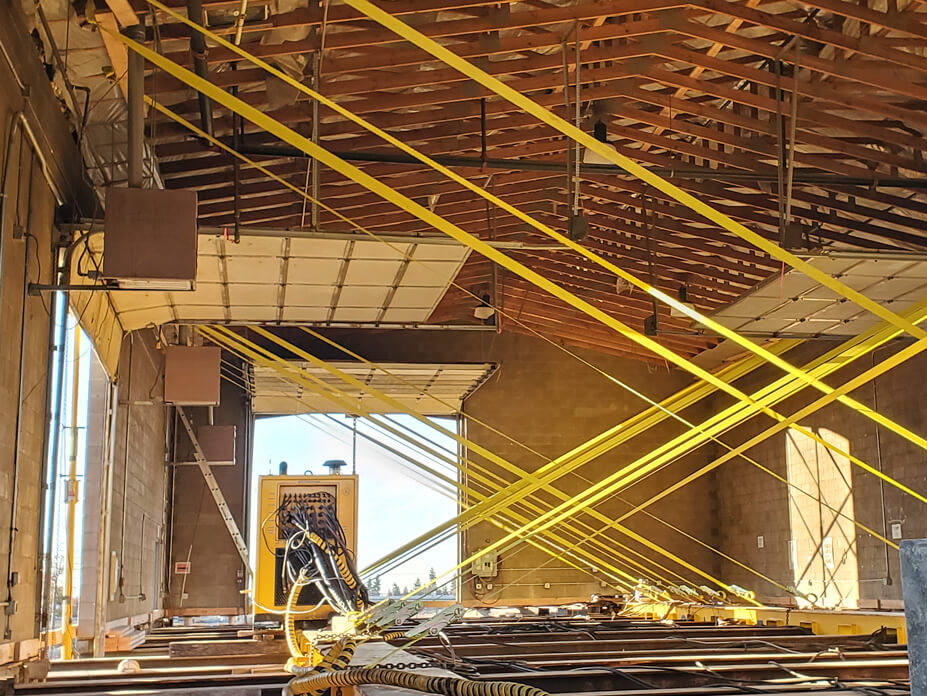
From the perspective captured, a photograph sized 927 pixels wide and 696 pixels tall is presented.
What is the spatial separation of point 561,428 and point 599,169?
9.29 m

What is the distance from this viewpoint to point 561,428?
58.5 ft

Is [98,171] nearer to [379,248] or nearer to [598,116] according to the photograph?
[379,248]

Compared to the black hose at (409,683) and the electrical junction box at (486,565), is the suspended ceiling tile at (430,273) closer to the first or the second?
the black hose at (409,683)

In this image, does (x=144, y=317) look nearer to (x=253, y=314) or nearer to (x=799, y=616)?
(x=253, y=314)

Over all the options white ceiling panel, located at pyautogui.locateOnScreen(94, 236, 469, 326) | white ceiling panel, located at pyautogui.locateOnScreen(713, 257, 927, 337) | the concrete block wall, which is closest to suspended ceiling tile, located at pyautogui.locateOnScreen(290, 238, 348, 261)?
white ceiling panel, located at pyautogui.locateOnScreen(94, 236, 469, 326)

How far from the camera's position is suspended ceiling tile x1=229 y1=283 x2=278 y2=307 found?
25.9ft

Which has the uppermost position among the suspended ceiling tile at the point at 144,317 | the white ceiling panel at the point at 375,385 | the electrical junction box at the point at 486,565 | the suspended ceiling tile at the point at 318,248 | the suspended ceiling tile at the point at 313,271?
the white ceiling panel at the point at 375,385

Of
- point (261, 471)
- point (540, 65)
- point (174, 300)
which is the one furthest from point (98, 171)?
point (261, 471)

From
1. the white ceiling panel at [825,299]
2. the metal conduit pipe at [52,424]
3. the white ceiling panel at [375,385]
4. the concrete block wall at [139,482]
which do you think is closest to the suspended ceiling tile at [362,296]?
the metal conduit pipe at [52,424]

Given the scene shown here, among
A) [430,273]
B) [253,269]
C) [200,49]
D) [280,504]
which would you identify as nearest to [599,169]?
[430,273]

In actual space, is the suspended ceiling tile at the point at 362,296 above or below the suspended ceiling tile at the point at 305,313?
above

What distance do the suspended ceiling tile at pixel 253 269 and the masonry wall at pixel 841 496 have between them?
8311 millimetres

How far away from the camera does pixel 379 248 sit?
22.8 ft

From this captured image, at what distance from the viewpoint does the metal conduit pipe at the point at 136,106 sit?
5.96 m
